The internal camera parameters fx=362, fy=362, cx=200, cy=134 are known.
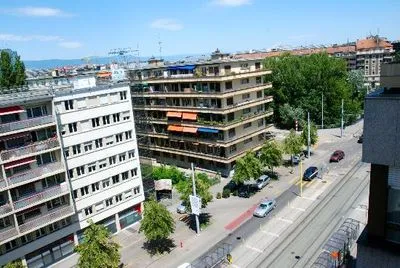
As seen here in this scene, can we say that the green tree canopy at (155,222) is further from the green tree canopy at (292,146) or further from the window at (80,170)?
the green tree canopy at (292,146)

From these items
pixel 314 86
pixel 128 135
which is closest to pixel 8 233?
pixel 128 135

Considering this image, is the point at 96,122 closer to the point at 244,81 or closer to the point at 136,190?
the point at 136,190

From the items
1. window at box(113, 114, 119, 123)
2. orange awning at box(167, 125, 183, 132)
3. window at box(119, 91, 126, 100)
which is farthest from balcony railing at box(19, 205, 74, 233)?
orange awning at box(167, 125, 183, 132)

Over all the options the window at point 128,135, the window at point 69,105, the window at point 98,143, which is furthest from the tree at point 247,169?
the window at point 69,105

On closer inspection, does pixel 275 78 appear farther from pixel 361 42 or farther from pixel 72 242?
pixel 361 42

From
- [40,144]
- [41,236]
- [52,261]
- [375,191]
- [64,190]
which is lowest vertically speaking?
[52,261]

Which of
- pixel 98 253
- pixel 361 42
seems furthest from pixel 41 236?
pixel 361 42
